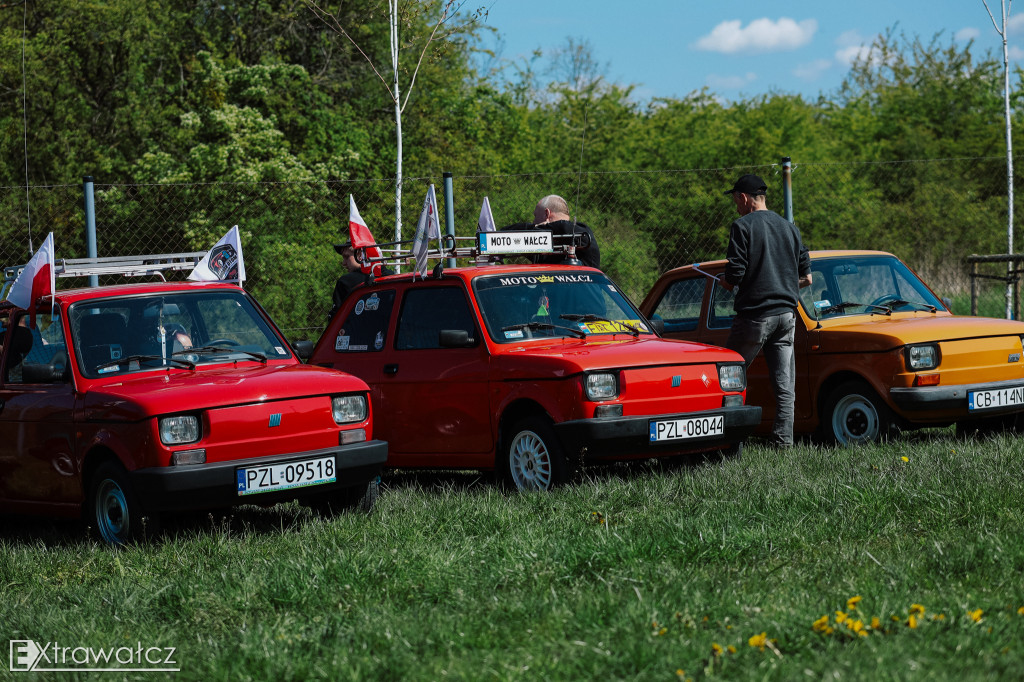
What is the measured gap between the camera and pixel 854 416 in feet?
30.0

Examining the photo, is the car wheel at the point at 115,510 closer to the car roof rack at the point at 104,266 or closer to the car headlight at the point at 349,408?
the car headlight at the point at 349,408

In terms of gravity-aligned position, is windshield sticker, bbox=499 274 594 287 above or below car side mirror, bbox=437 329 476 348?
above

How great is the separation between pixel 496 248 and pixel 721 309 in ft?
7.75

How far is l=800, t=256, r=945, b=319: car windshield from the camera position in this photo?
959 centimetres

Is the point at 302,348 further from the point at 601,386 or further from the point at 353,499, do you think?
the point at 601,386

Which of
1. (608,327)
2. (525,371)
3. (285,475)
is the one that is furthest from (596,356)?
(285,475)

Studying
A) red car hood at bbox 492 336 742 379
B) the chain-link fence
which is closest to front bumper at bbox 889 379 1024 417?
red car hood at bbox 492 336 742 379

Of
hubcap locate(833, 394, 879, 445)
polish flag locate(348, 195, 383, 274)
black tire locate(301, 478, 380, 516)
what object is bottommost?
black tire locate(301, 478, 380, 516)

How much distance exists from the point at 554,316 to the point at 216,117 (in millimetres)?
23616

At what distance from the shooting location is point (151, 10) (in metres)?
32.8

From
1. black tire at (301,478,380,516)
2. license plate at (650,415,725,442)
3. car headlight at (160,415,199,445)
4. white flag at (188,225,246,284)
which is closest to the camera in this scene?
car headlight at (160,415,199,445)

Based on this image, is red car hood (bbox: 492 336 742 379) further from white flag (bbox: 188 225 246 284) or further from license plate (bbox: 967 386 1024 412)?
white flag (bbox: 188 225 246 284)

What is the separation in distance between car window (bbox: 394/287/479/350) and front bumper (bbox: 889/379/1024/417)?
3.16 metres

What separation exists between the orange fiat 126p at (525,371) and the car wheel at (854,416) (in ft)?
4.09
